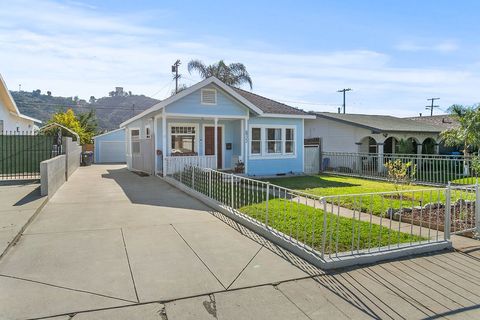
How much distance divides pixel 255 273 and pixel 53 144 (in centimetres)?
1290

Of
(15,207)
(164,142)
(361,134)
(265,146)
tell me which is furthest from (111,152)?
(15,207)

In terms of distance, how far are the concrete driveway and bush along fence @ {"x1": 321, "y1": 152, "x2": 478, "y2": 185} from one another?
10.2 m

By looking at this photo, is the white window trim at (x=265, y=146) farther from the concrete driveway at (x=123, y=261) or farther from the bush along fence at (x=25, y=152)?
the concrete driveway at (x=123, y=261)

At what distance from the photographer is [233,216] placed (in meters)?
8.06

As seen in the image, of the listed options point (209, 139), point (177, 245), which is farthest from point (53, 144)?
point (177, 245)

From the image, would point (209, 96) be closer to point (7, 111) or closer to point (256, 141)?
point (256, 141)

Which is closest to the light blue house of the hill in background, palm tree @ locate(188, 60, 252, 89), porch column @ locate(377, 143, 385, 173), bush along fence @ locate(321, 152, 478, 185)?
bush along fence @ locate(321, 152, 478, 185)

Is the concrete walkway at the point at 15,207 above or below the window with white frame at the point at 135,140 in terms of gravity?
below

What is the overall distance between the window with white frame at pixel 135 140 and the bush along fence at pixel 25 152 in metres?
4.72

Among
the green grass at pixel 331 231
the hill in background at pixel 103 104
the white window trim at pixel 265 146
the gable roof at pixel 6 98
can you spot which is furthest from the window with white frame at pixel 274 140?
the hill in background at pixel 103 104

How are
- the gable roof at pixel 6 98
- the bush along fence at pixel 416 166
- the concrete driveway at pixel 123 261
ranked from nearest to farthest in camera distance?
Answer: the concrete driveway at pixel 123 261
the bush along fence at pixel 416 166
the gable roof at pixel 6 98

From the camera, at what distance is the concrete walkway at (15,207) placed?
6.25 meters

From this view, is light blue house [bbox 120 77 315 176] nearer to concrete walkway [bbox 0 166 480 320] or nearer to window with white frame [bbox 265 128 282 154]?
window with white frame [bbox 265 128 282 154]

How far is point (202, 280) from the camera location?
15.1ft
